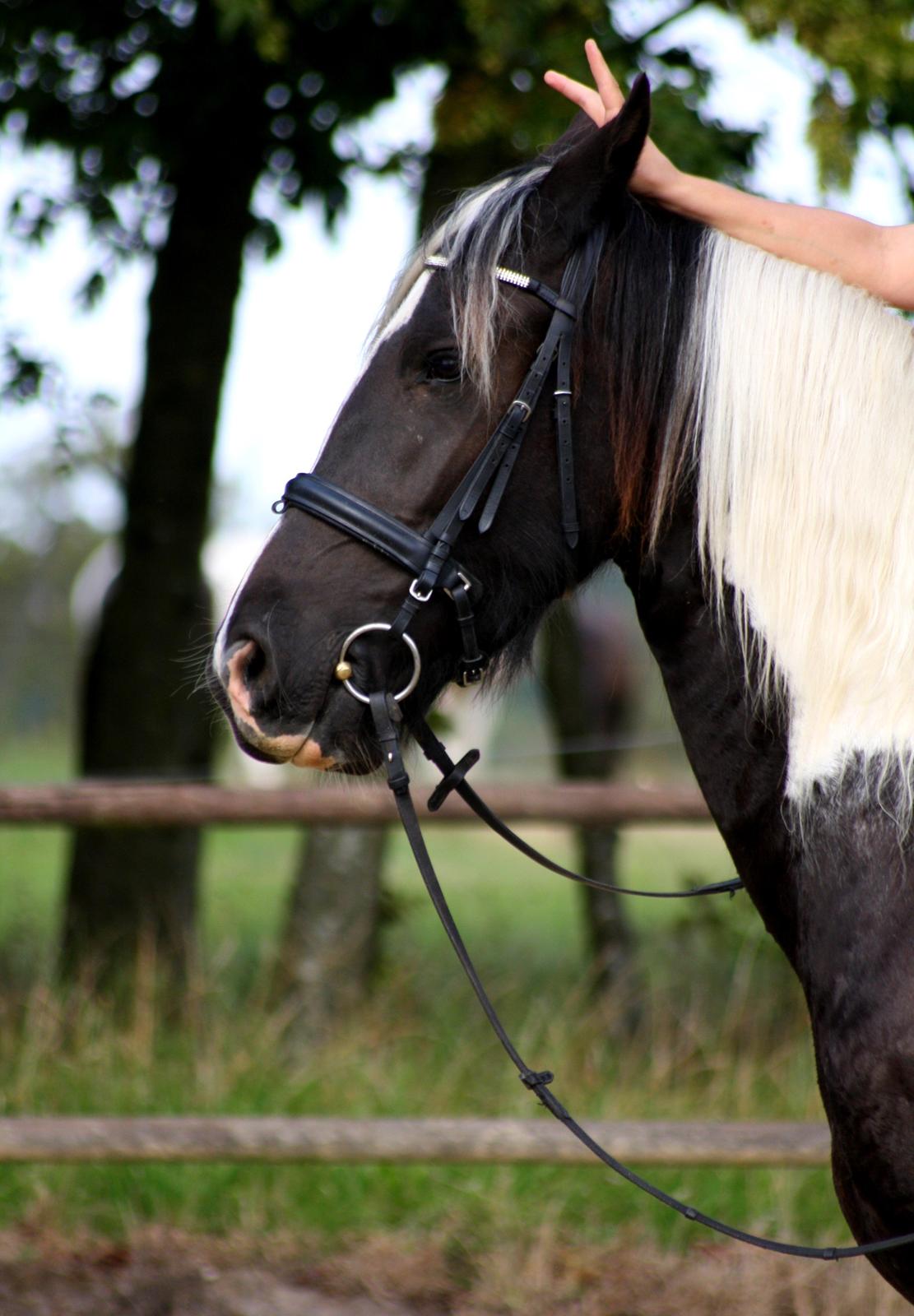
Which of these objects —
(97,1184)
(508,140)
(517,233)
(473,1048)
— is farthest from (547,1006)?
(517,233)

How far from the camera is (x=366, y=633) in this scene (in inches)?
71.7

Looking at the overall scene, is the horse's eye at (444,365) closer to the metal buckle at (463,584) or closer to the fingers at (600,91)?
the metal buckle at (463,584)

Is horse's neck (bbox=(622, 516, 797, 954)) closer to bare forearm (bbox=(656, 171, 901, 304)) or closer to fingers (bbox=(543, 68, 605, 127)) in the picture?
bare forearm (bbox=(656, 171, 901, 304))

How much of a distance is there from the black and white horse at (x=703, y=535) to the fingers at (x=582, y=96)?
166mm

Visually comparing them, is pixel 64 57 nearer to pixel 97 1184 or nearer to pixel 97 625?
pixel 97 625

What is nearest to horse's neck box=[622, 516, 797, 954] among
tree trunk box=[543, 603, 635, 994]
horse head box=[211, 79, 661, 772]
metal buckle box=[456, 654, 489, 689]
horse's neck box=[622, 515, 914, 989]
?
horse's neck box=[622, 515, 914, 989]

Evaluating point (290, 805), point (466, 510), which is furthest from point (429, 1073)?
point (466, 510)

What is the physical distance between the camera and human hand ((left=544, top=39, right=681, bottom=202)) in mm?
1862

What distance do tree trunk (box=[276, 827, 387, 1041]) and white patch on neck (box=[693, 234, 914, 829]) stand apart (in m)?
3.40

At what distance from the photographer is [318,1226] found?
354 centimetres

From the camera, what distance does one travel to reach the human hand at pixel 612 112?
1862mm

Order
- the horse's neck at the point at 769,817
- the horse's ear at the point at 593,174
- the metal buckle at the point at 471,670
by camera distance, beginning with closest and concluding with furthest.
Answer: the horse's neck at the point at 769,817, the horse's ear at the point at 593,174, the metal buckle at the point at 471,670

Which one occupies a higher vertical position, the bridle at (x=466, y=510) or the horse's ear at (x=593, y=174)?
the horse's ear at (x=593, y=174)

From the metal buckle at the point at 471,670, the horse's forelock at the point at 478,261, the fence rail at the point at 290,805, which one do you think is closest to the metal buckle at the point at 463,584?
the metal buckle at the point at 471,670
